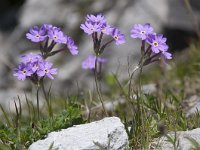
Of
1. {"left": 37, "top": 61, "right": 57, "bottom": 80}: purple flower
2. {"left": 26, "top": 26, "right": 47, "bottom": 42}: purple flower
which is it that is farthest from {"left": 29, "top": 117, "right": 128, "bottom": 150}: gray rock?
{"left": 26, "top": 26, "right": 47, "bottom": 42}: purple flower

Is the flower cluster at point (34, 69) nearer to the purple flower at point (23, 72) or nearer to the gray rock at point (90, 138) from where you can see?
the purple flower at point (23, 72)

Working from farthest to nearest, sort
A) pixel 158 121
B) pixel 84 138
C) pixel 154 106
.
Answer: pixel 154 106 → pixel 158 121 → pixel 84 138

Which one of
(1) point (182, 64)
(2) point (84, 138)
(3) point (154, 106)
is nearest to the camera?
(2) point (84, 138)

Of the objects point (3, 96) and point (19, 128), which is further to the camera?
point (3, 96)

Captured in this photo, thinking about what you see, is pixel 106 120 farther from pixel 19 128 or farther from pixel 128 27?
pixel 128 27

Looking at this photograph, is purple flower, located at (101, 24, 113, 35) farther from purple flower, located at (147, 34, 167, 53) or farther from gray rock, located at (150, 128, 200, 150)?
gray rock, located at (150, 128, 200, 150)

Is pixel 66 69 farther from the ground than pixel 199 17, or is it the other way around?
pixel 199 17

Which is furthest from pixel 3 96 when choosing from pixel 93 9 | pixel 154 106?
pixel 154 106

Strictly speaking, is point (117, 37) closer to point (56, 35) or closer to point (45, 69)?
point (56, 35)

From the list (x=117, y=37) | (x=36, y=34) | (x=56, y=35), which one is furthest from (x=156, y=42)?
(x=36, y=34)
